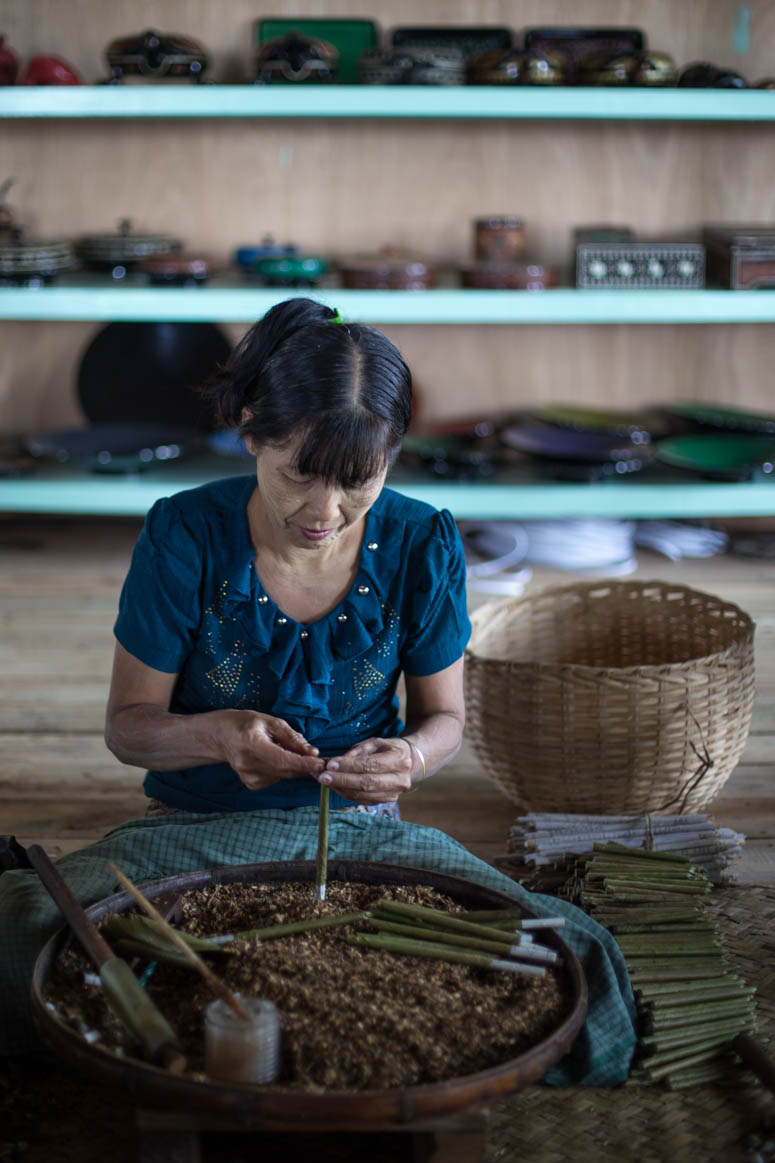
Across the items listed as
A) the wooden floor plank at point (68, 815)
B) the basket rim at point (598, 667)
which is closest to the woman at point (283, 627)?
the basket rim at point (598, 667)

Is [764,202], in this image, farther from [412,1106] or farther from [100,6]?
[412,1106]

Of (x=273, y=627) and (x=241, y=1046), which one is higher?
(x=273, y=627)

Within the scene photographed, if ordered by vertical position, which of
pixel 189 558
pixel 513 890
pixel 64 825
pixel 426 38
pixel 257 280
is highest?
pixel 426 38

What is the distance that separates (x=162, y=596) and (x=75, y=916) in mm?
547

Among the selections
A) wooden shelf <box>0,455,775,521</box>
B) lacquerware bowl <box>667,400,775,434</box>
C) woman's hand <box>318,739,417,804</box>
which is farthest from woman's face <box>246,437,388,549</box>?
lacquerware bowl <box>667,400,775,434</box>

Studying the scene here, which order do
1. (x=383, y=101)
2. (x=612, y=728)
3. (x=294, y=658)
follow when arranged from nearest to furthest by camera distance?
(x=294, y=658)
(x=612, y=728)
(x=383, y=101)

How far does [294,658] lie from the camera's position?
2006mm

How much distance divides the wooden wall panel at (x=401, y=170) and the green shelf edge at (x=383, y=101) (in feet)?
1.47

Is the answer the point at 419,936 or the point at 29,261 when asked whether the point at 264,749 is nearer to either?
the point at 419,936

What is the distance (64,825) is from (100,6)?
3.22m

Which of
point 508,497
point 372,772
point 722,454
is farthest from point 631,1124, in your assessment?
point 722,454

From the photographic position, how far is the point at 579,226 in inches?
189

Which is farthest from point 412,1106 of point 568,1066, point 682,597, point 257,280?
point 257,280

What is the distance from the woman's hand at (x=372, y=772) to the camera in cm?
174
